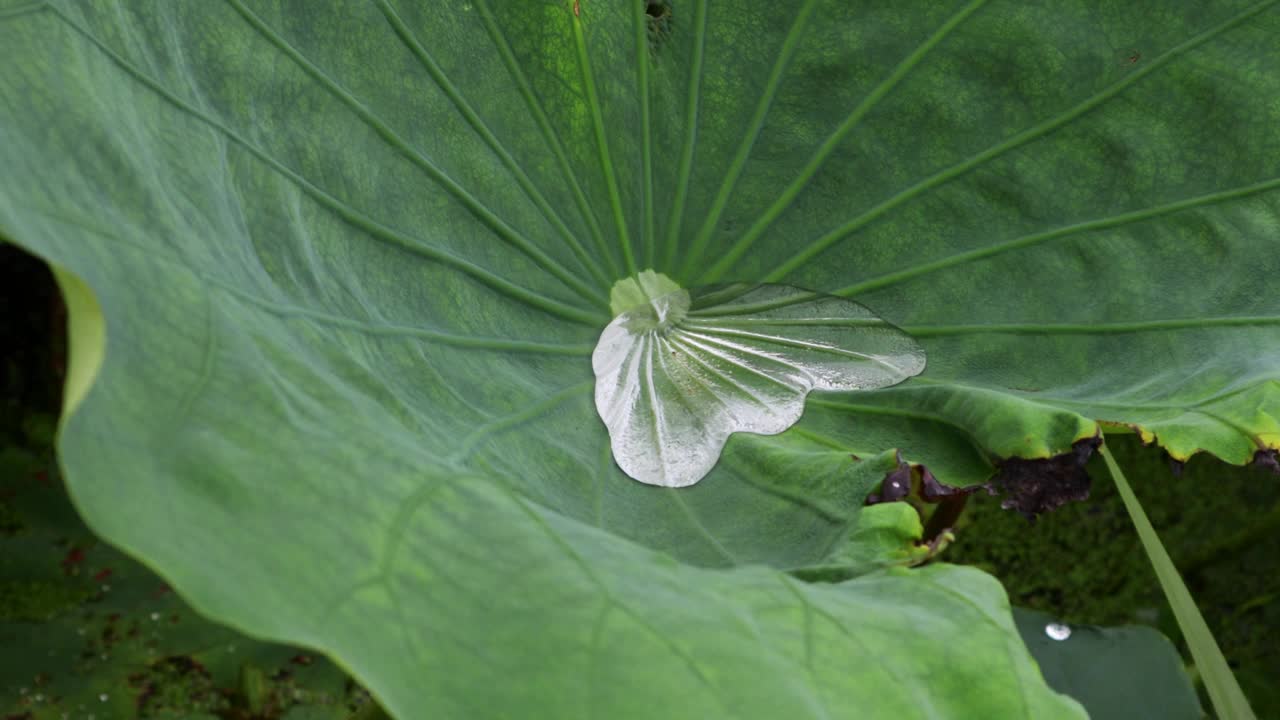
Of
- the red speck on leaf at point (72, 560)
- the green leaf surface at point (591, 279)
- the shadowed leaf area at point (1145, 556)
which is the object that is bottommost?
the red speck on leaf at point (72, 560)

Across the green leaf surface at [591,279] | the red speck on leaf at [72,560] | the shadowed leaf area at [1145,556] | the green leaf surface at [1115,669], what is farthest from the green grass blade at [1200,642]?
the red speck on leaf at [72,560]

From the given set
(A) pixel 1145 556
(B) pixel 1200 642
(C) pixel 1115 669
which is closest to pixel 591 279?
(B) pixel 1200 642

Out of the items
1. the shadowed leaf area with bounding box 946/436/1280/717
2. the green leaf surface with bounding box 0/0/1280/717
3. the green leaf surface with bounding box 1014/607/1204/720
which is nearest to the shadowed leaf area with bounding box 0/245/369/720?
the green leaf surface with bounding box 0/0/1280/717

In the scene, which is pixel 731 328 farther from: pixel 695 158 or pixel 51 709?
pixel 51 709

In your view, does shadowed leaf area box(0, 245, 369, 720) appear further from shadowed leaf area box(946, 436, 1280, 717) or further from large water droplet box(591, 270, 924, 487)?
shadowed leaf area box(946, 436, 1280, 717)

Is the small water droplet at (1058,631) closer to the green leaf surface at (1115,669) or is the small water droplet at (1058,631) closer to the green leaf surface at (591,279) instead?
the green leaf surface at (1115,669)
